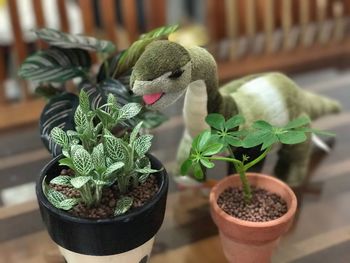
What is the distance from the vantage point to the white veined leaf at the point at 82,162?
0.64 m

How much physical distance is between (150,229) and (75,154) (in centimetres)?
15

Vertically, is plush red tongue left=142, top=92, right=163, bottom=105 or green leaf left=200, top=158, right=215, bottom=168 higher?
plush red tongue left=142, top=92, right=163, bottom=105

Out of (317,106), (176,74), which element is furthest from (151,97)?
(317,106)

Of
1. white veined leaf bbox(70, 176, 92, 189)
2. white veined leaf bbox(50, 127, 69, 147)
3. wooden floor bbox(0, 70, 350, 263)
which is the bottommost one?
wooden floor bbox(0, 70, 350, 263)

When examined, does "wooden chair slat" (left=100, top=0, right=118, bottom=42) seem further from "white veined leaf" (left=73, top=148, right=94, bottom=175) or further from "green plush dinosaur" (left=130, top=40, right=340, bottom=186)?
"white veined leaf" (left=73, top=148, right=94, bottom=175)

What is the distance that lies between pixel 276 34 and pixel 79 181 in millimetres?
991

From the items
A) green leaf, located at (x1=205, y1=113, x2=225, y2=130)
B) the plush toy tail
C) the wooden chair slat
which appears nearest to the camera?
green leaf, located at (x1=205, y1=113, x2=225, y2=130)

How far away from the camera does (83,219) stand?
64 centimetres

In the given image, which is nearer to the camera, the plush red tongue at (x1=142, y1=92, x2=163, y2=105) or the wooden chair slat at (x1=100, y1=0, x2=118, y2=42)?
the plush red tongue at (x1=142, y1=92, x2=163, y2=105)

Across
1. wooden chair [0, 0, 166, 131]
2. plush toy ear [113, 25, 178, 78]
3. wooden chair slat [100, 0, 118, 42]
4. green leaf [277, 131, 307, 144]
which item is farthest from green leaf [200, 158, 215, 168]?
wooden chair slat [100, 0, 118, 42]

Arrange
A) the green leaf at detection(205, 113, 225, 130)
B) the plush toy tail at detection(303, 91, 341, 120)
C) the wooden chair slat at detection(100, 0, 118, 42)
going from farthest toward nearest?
the wooden chair slat at detection(100, 0, 118, 42), the plush toy tail at detection(303, 91, 341, 120), the green leaf at detection(205, 113, 225, 130)

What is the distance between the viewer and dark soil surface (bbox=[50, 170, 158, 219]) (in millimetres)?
667

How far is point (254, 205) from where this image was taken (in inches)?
29.9

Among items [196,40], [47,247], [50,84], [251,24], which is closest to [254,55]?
[251,24]
